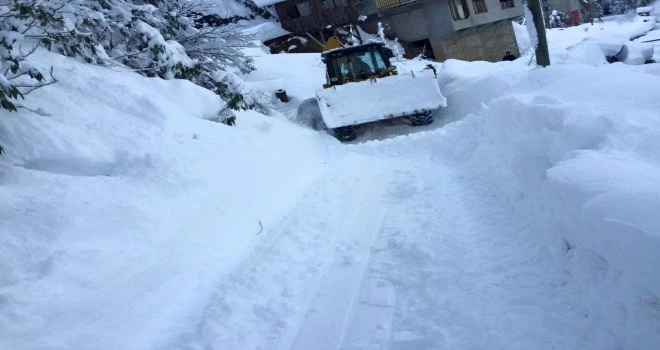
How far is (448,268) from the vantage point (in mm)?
3561

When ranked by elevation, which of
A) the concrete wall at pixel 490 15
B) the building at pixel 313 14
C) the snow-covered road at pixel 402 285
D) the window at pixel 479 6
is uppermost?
the building at pixel 313 14

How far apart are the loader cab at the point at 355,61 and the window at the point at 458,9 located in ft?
57.2

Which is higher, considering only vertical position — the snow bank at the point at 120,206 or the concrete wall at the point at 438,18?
Result: the concrete wall at the point at 438,18

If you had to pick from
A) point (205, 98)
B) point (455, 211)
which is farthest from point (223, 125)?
point (455, 211)

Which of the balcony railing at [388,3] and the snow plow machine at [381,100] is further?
the balcony railing at [388,3]

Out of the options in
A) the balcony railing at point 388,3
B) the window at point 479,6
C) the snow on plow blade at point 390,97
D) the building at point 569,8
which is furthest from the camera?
the building at point 569,8

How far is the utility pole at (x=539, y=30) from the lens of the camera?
802 cm

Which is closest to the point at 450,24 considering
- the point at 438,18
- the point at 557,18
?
the point at 438,18

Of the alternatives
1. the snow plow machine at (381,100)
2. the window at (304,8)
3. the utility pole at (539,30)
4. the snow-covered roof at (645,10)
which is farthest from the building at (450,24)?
the snow-covered roof at (645,10)

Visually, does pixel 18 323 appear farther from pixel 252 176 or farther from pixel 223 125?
pixel 223 125

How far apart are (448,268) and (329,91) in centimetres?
746

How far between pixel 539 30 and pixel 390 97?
3377 mm

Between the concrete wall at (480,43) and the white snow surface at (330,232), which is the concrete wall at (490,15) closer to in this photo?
the concrete wall at (480,43)

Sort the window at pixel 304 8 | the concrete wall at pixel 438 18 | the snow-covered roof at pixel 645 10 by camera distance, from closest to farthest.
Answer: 1. the concrete wall at pixel 438 18
2. the window at pixel 304 8
3. the snow-covered roof at pixel 645 10
